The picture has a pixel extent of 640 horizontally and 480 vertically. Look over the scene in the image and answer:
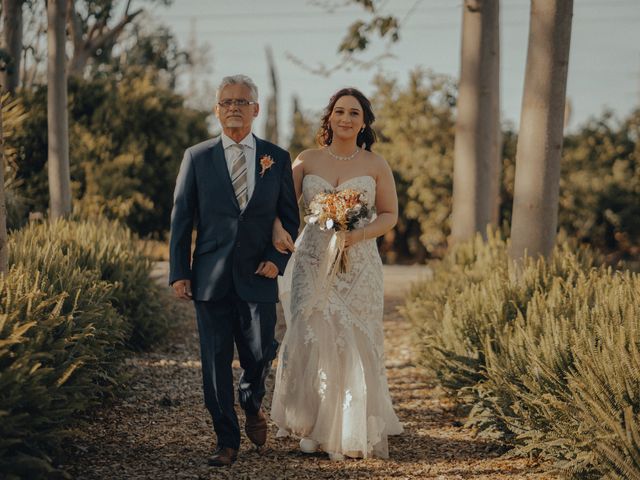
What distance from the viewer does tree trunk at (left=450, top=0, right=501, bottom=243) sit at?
949cm

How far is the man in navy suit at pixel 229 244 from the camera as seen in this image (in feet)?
15.8

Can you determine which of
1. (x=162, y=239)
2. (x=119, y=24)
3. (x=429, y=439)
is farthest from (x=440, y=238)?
(x=429, y=439)

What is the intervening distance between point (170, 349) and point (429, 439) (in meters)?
3.48

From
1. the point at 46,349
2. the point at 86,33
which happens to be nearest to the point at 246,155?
the point at 46,349

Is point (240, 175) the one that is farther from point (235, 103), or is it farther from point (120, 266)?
point (120, 266)

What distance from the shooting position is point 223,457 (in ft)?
16.0

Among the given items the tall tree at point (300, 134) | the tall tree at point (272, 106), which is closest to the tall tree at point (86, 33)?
the tall tree at point (300, 134)

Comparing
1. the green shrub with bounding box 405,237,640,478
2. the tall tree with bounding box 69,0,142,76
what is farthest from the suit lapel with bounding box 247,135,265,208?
the tall tree with bounding box 69,0,142,76

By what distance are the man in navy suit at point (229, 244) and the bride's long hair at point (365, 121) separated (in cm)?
67

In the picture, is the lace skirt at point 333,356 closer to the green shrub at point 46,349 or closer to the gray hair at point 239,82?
the gray hair at point 239,82

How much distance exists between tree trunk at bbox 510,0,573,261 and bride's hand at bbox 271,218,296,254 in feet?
8.90

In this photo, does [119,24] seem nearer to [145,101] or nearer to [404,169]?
[145,101]

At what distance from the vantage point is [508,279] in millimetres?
6836

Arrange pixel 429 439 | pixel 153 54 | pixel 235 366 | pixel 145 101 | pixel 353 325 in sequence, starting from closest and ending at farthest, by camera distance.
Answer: pixel 353 325, pixel 429 439, pixel 235 366, pixel 145 101, pixel 153 54
